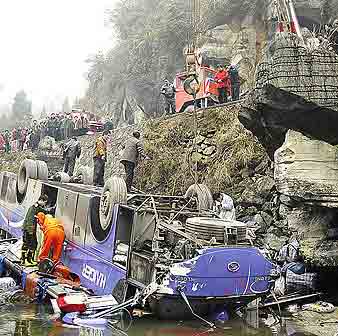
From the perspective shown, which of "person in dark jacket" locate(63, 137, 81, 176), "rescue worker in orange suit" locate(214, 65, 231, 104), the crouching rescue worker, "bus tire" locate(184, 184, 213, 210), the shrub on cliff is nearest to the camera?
"bus tire" locate(184, 184, 213, 210)

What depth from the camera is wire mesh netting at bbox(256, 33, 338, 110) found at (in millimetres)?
7656

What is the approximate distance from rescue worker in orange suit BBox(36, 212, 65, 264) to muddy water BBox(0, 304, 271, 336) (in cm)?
156

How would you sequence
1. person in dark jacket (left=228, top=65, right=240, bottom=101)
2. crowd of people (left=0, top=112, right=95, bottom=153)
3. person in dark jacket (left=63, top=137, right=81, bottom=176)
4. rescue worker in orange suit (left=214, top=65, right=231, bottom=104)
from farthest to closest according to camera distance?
crowd of people (left=0, top=112, right=95, bottom=153), rescue worker in orange suit (left=214, top=65, right=231, bottom=104), person in dark jacket (left=228, top=65, right=240, bottom=101), person in dark jacket (left=63, top=137, right=81, bottom=176)

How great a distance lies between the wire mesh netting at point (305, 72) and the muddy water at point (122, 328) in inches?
136

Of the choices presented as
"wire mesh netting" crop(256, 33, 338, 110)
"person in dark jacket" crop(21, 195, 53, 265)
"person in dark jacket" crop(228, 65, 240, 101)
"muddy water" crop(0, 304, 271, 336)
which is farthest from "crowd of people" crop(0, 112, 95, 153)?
"wire mesh netting" crop(256, 33, 338, 110)

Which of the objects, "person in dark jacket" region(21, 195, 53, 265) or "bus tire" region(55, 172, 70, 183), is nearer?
"person in dark jacket" region(21, 195, 53, 265)

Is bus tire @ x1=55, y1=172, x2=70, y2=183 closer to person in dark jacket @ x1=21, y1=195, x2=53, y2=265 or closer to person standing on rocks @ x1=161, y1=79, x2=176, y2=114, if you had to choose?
person in dark jacket @ x1=21, y1=195, x2=53, y2=265

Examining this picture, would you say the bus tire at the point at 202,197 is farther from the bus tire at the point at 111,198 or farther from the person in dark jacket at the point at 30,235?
the person in dark jacket at the point at 30,235

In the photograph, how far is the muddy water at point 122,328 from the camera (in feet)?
24.3

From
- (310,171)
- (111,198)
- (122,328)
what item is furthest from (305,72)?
(122,328)

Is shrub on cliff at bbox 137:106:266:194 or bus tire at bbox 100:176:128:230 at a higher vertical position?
shrub on cliff at bbox 137:106:266:194

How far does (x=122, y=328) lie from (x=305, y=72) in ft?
14.7

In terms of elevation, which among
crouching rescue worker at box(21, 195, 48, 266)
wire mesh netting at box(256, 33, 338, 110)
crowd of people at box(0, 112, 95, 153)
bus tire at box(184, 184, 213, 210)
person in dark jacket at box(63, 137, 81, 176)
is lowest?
crouching rescue worker at box(21, 195, 48, 266)

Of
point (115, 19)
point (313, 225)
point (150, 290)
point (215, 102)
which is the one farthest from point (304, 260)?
point (115, 19)
